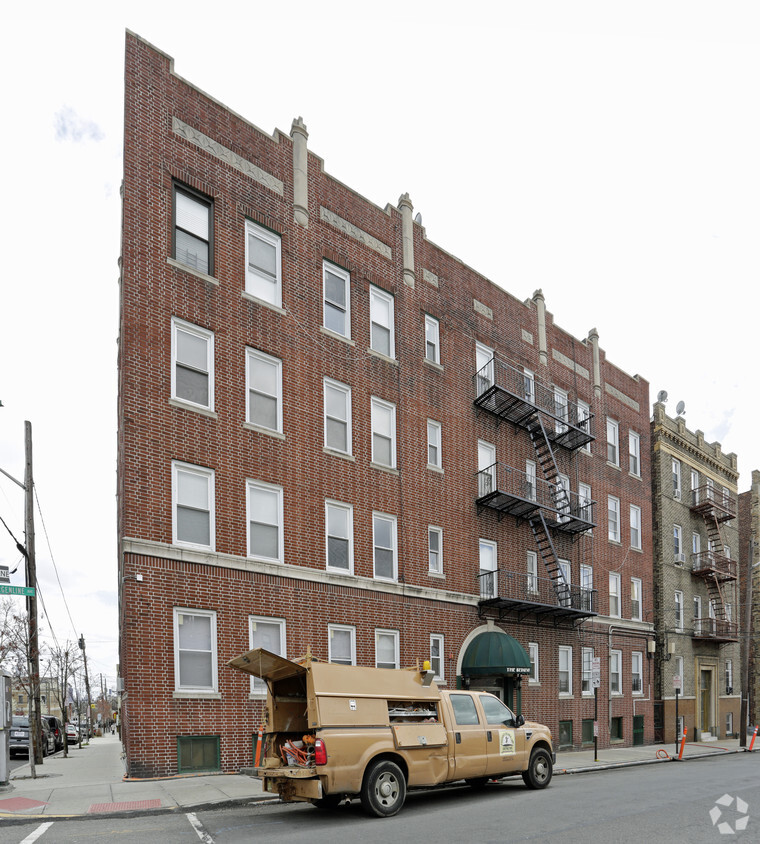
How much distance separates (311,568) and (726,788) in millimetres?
9969

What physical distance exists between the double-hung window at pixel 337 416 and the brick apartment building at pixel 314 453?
6 centimetres

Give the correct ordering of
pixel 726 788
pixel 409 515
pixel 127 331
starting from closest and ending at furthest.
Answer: pixel 726 788, pixel 127 331, pixel 409 515

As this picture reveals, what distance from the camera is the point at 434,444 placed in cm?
2503

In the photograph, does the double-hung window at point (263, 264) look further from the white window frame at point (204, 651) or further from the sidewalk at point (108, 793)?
the sidewalk at point (108, 793)

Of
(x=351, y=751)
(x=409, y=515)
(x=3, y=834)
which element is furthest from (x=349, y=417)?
(x=3, y=834)

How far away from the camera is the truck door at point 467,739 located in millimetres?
13875

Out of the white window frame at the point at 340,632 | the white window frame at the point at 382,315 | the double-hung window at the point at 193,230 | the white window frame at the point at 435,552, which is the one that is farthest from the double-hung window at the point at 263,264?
the white window frame at the point at 340,632

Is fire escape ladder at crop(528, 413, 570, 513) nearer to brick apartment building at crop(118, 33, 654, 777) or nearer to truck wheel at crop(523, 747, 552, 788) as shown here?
brick apartment building at crop(118, 33, 654, 777)

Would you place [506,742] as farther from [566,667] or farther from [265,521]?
[566,667]

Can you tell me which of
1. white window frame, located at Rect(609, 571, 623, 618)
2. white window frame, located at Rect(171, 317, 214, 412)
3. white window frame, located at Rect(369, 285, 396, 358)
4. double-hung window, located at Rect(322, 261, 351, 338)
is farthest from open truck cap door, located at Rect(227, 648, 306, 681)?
white window frame, located at Rect(609, 571, 623, 618)

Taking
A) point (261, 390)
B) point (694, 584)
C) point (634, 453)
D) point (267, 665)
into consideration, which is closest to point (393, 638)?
point (261, 390)

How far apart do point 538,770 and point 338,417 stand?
10.2 meters

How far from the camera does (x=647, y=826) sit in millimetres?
11062

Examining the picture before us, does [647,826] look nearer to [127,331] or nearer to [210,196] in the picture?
[127,331]
